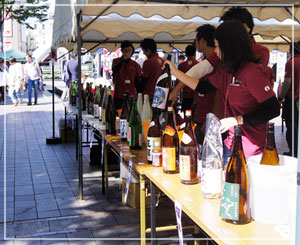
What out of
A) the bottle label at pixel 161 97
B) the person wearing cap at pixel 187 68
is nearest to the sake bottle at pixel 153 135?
the bottle label at pixel 161 97

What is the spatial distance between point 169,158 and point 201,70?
919mm

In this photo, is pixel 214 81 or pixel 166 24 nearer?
pixel 214 81

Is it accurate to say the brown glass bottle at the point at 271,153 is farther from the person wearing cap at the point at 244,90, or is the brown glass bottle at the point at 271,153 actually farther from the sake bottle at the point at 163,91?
the sake bottle at the point at 163,91

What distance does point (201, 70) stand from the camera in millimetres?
2945

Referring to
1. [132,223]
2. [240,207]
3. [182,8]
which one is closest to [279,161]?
[240,207]

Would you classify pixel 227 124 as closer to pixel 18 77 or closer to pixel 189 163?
pixel 189 163

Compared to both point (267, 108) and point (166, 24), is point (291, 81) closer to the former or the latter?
point (166, 24)

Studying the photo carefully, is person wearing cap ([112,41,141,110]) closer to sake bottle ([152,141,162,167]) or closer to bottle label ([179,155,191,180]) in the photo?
sake bottle ([152,141,162,167])

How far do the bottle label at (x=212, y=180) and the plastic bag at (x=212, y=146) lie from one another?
0.10ft

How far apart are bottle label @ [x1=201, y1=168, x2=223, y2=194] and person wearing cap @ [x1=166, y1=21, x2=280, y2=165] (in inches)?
16.4

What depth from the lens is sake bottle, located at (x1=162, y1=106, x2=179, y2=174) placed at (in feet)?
7.56

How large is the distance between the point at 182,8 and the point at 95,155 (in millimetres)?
3119

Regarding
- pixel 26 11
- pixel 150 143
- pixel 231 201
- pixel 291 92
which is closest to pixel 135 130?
pixel 150 143

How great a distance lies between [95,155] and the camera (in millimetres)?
6660
